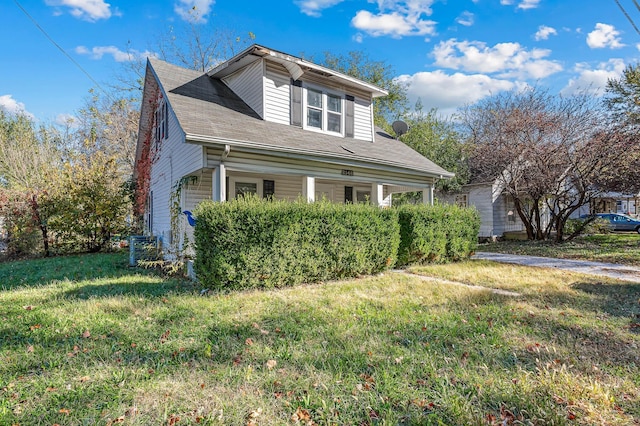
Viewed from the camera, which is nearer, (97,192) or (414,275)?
(414,275)

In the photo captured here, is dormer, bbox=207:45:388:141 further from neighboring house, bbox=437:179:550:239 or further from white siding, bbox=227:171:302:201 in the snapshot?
neighboring house, bbox=437:179:550:239

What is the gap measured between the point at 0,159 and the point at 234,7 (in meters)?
18.4

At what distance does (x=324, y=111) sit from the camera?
35.7ft

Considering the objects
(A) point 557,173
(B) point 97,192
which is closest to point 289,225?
(B) point 97,192

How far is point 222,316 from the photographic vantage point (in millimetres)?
4566

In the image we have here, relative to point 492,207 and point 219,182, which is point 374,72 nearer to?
point 492,207

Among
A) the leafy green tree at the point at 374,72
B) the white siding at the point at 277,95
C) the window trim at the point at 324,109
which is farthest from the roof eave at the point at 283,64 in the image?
the leafy green tree at the point at 374,72

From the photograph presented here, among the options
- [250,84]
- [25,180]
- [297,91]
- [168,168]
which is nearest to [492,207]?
[297,91]

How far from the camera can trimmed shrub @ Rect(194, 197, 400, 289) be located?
5.81 m

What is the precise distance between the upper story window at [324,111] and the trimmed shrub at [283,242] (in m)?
4.18

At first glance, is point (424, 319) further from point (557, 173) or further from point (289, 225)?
point (557, 173)

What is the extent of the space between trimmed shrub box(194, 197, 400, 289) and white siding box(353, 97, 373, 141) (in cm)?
478

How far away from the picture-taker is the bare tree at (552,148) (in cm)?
1315

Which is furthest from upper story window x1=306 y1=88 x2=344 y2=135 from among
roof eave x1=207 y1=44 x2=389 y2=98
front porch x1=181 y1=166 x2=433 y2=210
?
front porch x1=181 y1=166 x2=433 y2=210
